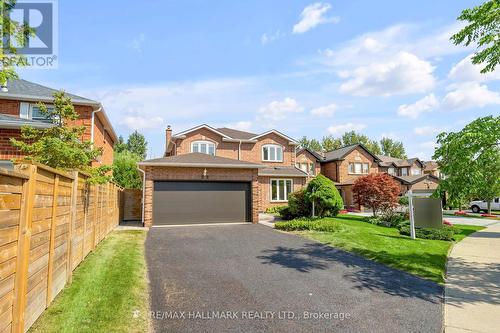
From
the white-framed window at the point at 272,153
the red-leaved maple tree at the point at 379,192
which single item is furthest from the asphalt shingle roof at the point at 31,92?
the red-leaved maple tree at the point at 379,192

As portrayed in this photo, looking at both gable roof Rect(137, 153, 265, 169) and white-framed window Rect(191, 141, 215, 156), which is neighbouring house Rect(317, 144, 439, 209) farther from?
gable roof Rect(137, 153, 265, 169)

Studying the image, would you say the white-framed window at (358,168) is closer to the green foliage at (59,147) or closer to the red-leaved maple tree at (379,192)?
the red-leaved maple tree at (379,192)

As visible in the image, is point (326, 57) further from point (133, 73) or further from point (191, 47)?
point (133, 73)

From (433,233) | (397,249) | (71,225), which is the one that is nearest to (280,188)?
(433,233)

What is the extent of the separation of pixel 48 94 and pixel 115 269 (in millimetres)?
12879

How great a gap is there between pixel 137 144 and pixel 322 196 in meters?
59.0

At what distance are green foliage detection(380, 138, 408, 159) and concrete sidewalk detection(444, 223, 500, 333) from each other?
194 ft

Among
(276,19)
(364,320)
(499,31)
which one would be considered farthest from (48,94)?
(499,31)

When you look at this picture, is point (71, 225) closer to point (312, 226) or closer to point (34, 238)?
point (34, 238)

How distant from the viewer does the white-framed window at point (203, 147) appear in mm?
26641

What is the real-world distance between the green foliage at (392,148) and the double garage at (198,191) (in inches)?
2267

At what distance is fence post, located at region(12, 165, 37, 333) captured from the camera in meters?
3.30

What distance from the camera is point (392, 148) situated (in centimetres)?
6619

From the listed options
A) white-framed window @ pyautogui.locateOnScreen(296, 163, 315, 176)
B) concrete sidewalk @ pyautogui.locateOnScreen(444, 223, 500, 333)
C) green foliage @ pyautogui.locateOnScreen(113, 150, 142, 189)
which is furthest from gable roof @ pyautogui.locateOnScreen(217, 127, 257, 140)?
concrete sidewalk @ pyautogui.locateOnScreen(444, 223, 500, 333)
